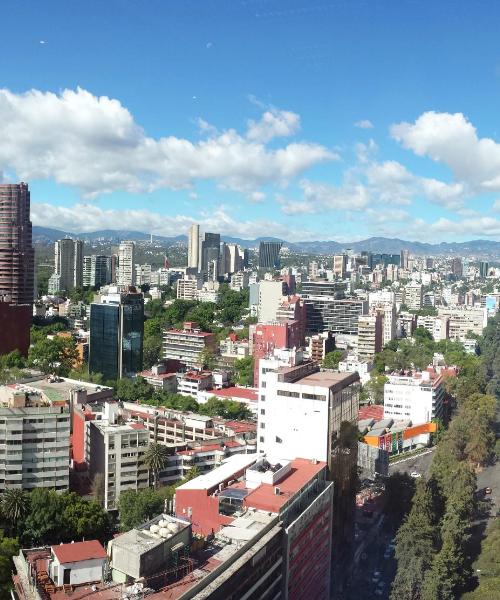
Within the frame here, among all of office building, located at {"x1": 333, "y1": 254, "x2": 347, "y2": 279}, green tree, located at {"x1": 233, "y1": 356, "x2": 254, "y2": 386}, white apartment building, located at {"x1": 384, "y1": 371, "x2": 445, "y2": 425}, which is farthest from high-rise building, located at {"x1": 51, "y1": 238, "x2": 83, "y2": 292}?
white apartment building, located at {"x1": 384, "y1": 371, "x2": 445, "y2": 425}

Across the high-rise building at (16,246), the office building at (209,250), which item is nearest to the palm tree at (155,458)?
the high-rise building at (16,246)

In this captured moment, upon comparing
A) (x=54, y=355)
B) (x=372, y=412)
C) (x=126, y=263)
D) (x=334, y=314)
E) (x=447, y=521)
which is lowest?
(x=372, y=412)

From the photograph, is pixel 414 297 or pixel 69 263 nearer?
pixel 69 263

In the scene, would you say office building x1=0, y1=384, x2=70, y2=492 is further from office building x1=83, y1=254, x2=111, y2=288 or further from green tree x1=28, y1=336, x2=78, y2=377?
office building x1=83, y1=254, x2=111, y2=288

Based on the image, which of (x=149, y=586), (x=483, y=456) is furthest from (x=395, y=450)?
(x=149, y=586)

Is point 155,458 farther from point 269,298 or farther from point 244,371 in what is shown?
point 269,298

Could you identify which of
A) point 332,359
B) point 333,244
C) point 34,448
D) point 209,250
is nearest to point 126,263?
point 209,250
